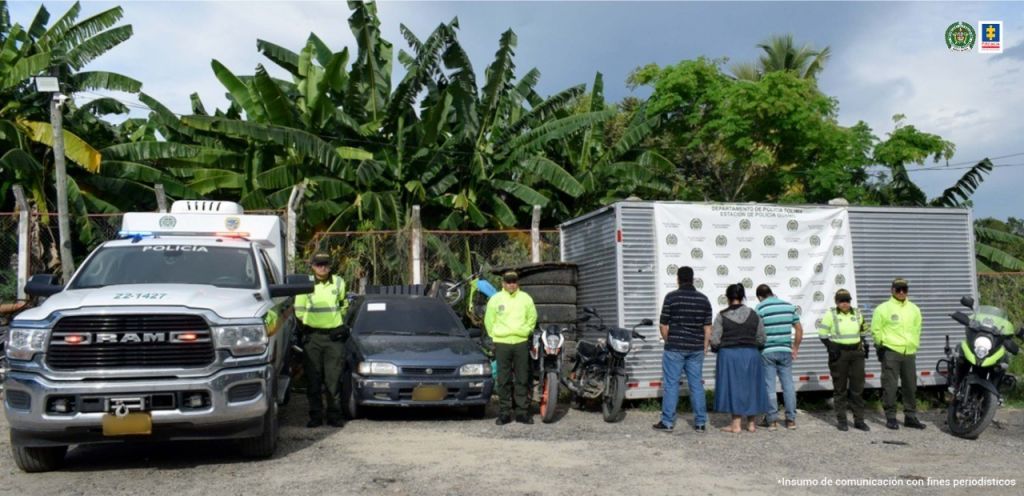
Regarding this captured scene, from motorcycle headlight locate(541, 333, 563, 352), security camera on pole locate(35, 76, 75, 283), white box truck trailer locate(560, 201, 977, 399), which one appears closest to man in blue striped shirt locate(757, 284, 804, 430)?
white box truck trailer locate(560, 201, 977, 399)

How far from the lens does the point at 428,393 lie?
10.2 metres

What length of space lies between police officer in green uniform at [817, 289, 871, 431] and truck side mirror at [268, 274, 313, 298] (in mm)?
6042

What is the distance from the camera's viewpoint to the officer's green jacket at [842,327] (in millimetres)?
10477

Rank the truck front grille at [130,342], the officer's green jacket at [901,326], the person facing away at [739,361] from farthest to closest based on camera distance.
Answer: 1. the officer's green jacket at [901,326]
2. the person facing away at [739,361]
3. the truck front grille at [130,342]

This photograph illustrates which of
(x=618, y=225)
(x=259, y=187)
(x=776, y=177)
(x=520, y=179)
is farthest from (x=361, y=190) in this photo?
(x=776, y=177)

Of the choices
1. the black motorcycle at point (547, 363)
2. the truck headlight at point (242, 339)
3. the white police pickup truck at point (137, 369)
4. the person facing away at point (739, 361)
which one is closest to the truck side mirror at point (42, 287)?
the white police pickup truck at point (137, 369)

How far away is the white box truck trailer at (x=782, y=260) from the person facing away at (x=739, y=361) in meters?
1.56

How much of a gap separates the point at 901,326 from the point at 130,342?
8.32 metres

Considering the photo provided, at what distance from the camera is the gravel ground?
6.94m

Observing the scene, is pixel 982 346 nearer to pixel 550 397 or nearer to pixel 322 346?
pixel 550 397

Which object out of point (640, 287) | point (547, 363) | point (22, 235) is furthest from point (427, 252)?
point (22, 235)

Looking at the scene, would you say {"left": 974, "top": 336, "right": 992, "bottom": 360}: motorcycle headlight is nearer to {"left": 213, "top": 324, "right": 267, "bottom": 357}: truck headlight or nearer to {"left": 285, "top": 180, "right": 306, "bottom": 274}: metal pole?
{"left": 213, "top": 324, "right": 267, "bottom": 357}: truck headlight

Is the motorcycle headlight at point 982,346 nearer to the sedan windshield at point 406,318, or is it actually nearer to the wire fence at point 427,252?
the sedan windshield at point 406,318

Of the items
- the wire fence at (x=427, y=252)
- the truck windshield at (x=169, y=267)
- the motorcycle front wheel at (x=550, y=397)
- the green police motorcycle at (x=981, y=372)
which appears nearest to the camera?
the truck windshield at (x=169, y=267)
